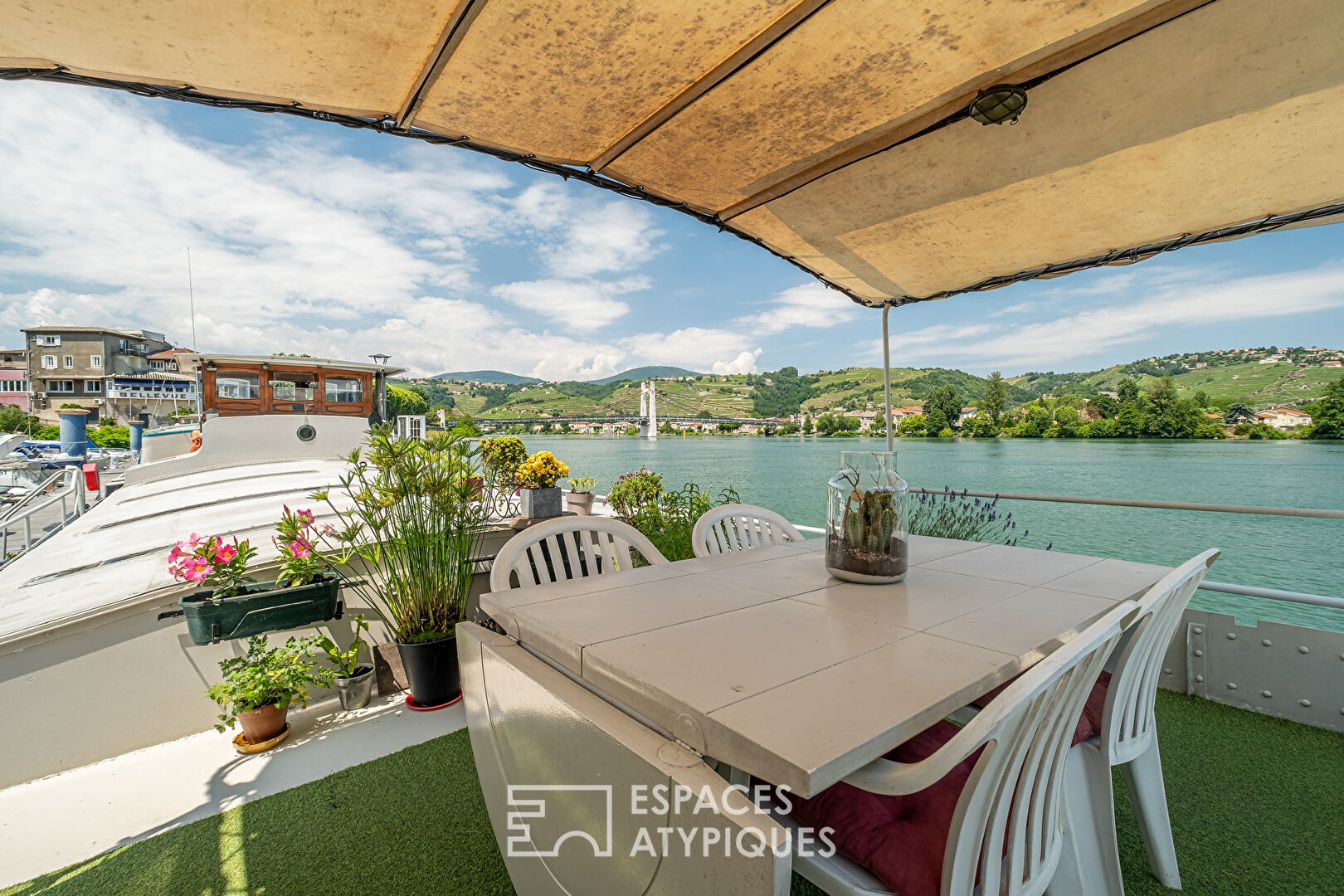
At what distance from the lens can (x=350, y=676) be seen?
8.22 feet

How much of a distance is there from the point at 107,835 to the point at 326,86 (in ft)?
7.62

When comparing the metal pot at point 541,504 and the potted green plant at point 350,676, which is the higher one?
the metal pot at point 541,504

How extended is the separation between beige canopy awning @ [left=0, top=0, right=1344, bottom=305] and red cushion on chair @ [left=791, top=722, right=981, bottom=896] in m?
1.64

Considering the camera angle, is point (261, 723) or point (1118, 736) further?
point (261, 723)

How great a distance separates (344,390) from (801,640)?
22.3 feet

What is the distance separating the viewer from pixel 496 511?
365 centimetres

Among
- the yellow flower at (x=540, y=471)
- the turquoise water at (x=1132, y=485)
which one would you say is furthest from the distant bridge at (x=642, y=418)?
the yellow flower at (x=540, y=471)

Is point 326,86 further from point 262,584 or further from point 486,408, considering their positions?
point 486,408

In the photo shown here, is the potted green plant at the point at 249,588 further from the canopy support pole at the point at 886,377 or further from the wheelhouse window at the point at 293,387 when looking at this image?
the wheelhouse window at the point at 293,387

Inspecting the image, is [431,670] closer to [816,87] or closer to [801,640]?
[801,640]

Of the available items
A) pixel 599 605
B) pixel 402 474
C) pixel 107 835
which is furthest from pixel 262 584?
pixel 599 605

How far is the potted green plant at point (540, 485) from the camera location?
11.6 ft

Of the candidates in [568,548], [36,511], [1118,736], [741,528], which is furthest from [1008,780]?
[36,511]

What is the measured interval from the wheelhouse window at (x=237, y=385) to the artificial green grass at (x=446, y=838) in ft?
17.8
